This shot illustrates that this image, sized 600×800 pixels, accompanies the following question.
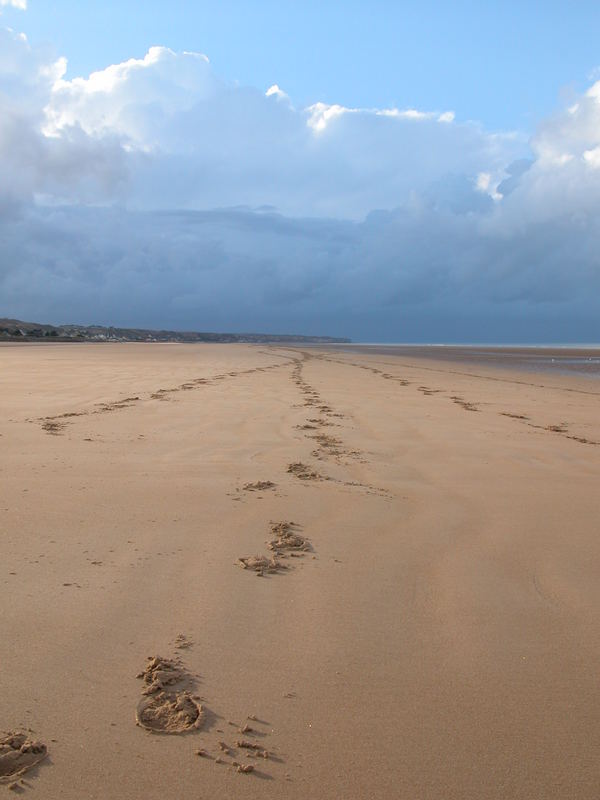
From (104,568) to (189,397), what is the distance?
25.6 ft

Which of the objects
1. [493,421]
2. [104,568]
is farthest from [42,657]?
[493,421]

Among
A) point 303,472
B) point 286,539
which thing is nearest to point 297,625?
point 286,539

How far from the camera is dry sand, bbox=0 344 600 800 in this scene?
1.86 metres

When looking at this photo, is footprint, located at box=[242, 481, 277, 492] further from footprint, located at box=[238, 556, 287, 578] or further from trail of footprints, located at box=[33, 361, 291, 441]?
trail of footprints, located at box=[33, 361, 291, 441]

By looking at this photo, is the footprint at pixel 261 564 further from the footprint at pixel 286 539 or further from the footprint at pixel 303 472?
the footprint at pixel 303 472

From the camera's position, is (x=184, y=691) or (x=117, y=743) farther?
(x=184, y=691)

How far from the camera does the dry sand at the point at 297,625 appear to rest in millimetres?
1855

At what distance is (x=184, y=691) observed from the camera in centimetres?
217

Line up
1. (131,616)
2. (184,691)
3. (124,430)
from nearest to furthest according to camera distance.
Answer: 1. (184,691)
2. (131,616)
3. (124,430)

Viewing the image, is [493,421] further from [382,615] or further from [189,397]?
[382,615]

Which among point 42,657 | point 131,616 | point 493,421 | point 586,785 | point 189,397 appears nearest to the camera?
point 586,785

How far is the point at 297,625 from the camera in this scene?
268 centimetres

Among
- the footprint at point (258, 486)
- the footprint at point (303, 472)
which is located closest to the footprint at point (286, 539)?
the footprint at point (258, 486)

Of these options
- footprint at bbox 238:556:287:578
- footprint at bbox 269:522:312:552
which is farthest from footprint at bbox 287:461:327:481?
footprint at bbox 238:556:287:578
